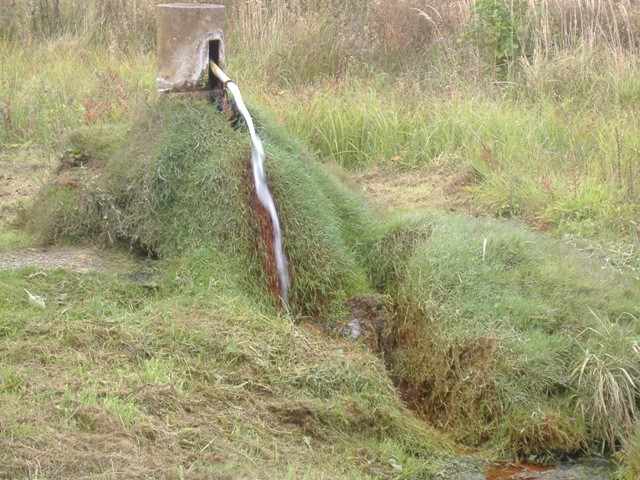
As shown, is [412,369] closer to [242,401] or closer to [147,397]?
[242,401]

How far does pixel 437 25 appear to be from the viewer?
33.4 ft

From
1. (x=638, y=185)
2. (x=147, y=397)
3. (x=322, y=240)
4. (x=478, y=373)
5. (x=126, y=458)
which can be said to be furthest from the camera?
(x=638, y=185)

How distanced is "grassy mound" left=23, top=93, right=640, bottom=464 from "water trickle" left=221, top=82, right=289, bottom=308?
0.05m

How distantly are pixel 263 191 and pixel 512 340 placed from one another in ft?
5.30

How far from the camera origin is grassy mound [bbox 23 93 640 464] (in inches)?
187

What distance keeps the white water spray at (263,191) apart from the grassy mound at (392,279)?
53 millimetres

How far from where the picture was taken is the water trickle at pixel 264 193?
17.4 ft

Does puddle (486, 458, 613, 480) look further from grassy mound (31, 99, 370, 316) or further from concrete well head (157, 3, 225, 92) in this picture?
concrete well head (157, 3, 225, 92)

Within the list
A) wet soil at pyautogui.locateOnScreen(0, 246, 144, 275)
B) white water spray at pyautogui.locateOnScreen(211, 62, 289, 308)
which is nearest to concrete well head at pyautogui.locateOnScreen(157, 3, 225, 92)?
white water spray at pyautogui.locateOnScreen(211, 62, 289, 308)

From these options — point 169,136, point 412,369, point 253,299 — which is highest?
point 169,136

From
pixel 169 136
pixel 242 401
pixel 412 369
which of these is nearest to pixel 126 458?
pixel 242 401

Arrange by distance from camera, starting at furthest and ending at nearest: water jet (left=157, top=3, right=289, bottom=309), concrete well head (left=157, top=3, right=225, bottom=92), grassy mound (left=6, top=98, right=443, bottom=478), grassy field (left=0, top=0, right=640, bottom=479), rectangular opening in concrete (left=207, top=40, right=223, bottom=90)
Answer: rectangular opening in concrete (left=207, top=40, right=223, bottom=90) → concrete well head (left=157, top=3, right=225, bottom=92) → water jet (left=157, top=3, right=289, bottom=309) → grassy field (left=0, top=0, right=640, bottom=479) → grassy mound (left=6, top=98, right=443, bottom=478)

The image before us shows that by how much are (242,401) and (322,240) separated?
1429mm

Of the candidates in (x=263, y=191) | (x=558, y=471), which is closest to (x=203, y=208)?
(x=263, y=191)
